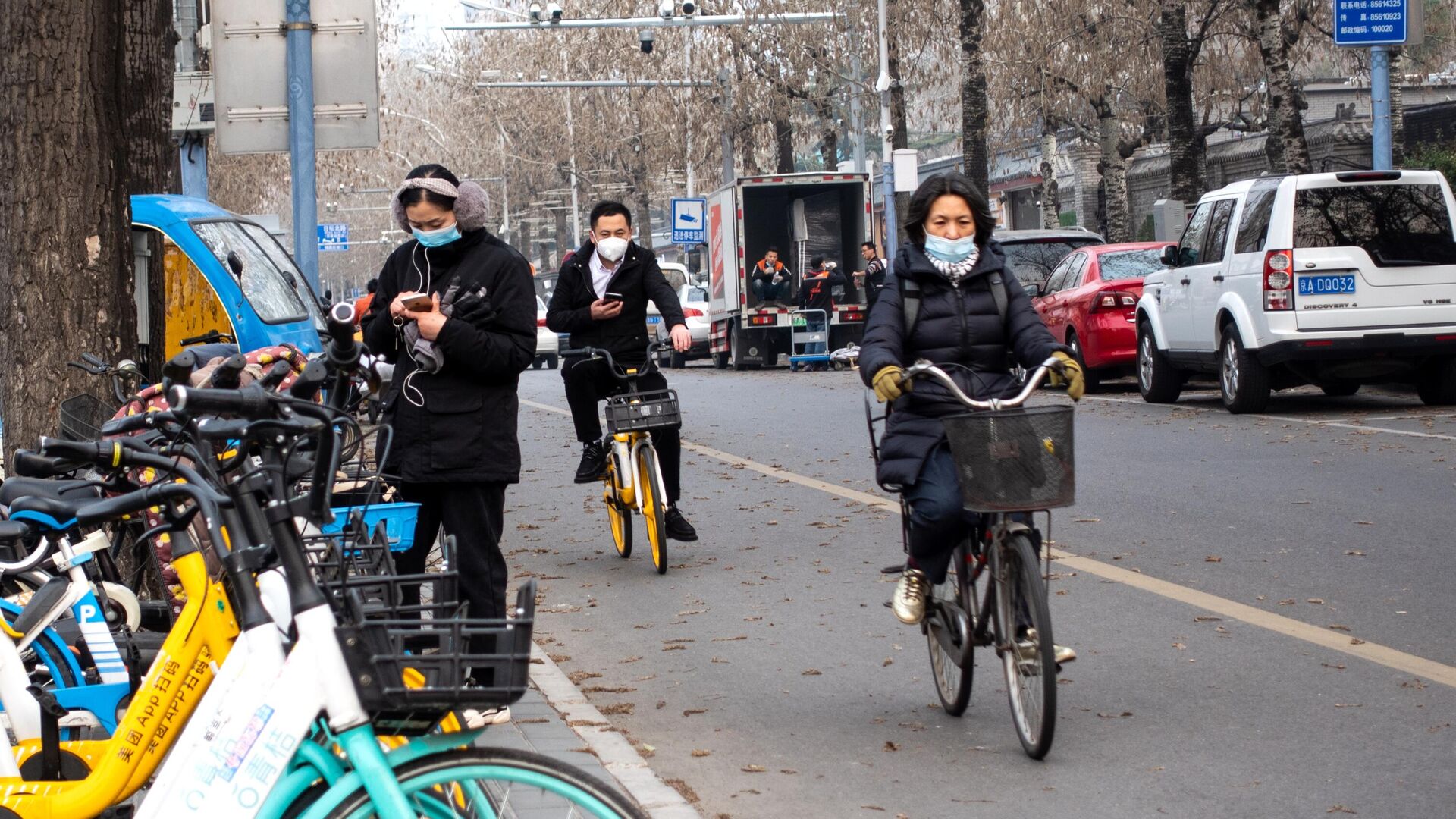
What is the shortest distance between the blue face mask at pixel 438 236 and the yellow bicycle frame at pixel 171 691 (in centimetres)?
256

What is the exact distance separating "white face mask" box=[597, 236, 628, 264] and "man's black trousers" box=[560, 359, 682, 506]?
0.56 m

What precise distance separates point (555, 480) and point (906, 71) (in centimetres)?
2440

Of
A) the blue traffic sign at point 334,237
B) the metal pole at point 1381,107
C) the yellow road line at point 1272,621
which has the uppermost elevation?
the blue traffic sign at point 334,237

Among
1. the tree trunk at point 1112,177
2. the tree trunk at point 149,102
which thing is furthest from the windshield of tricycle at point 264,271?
the tree trunk at point 1112,177

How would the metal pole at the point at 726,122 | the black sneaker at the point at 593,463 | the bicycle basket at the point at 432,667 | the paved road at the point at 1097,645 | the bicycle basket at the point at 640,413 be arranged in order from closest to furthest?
the bicycle basket at the point at 432,667 < the paved road at the point at 1097,645 < the bicycle basket at the point at 640,413 < the black sneaker at the point at 593,463 < the metal pole at the point at 726,122

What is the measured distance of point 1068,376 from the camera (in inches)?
226

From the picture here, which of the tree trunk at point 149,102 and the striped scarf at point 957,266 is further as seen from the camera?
the tree trunk at point 149,102

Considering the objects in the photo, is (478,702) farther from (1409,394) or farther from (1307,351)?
(1409,394)

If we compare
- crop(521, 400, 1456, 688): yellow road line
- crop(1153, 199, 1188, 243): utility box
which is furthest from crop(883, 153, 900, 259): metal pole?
crop(521, 400, 1456, 688): yellow road line

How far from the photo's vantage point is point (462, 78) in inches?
2425

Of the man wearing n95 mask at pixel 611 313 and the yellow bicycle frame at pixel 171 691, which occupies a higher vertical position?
the man wearing n95 mask at pixel 611 313

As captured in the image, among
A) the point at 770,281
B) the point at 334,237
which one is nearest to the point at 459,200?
the point at 770,281

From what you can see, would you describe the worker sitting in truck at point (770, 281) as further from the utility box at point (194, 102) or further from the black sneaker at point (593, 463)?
the black sneaker at point (593, 463)

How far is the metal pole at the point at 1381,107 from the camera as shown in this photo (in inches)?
758
